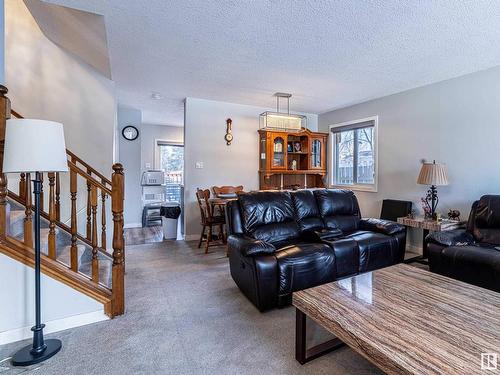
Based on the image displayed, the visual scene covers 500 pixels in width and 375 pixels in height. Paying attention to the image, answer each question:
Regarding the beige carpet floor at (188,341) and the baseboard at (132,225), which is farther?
the baseboard at (132,225)

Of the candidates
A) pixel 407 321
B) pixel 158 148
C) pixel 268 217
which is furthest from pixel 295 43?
pixel 158 148

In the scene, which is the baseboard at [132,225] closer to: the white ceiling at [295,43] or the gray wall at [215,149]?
the gray wall at [215,149]

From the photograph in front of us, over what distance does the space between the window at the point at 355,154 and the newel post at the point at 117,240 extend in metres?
4.16

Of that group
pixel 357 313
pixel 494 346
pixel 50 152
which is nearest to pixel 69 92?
pixel 50 152

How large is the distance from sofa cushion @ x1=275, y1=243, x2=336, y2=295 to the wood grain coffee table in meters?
0.46

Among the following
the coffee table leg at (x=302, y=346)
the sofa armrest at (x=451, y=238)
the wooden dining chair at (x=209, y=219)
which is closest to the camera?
the coffee table leg at (x=302, y=346)

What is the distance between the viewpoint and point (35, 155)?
5.01 feet

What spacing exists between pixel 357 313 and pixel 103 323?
1.86m

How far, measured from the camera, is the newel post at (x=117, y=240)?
6.89 feet

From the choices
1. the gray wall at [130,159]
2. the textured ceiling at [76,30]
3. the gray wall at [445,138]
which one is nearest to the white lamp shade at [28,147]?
the textured ceiling at [76,30]

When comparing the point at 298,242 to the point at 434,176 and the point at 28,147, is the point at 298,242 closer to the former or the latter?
the point at 434,176

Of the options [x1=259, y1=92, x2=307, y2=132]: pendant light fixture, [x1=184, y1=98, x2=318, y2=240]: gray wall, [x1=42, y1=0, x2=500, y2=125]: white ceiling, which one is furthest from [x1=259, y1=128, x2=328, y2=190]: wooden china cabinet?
[x1=42, y1=0, x2=500, y2=125]: white ceiling

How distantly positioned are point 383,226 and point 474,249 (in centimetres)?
85

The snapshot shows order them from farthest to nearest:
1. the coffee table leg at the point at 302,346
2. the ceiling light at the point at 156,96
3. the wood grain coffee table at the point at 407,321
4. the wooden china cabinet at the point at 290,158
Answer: the wooden china cabinet at the point at 290,158
the ceiling light at the point at 156,96
the coffee table leg at the point at 302,346
the wood grain coffee table at the point at 407,321
